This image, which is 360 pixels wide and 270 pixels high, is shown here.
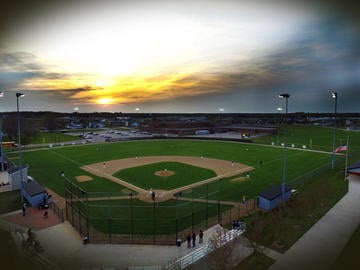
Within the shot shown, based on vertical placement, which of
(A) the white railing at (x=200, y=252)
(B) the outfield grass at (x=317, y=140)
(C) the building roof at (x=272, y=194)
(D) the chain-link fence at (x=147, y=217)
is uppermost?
(B) the outfield grass at (x=317, y=140)

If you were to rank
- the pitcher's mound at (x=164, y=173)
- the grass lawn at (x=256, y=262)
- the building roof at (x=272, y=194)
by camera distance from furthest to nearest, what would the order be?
the pitcher's mound at (x=164, y=173) < the building roof at (x=272, y=194) < the grass lawn at (x=256, y=262)

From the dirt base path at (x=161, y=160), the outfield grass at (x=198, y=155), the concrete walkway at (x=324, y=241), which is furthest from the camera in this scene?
the outfield grass at (x=198, y=155)

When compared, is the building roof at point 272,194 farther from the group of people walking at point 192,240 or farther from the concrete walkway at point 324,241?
the group of people walking at point 192,240

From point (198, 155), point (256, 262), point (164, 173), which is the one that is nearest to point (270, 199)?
point (256, 262)

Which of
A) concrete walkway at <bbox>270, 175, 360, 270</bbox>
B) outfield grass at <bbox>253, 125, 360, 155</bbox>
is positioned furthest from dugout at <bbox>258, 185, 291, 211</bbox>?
outfield grass at <bbox>253, 125, 360, 155</bbox>

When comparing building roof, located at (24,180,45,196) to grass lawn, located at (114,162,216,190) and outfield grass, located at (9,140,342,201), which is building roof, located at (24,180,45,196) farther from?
grass lawn, located at (114,162,216,190)

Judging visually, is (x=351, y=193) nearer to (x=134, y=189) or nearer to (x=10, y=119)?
(x=134, y=189)

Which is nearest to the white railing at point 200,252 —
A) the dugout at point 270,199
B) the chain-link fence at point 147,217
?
the chain-link fence at point 147,217
